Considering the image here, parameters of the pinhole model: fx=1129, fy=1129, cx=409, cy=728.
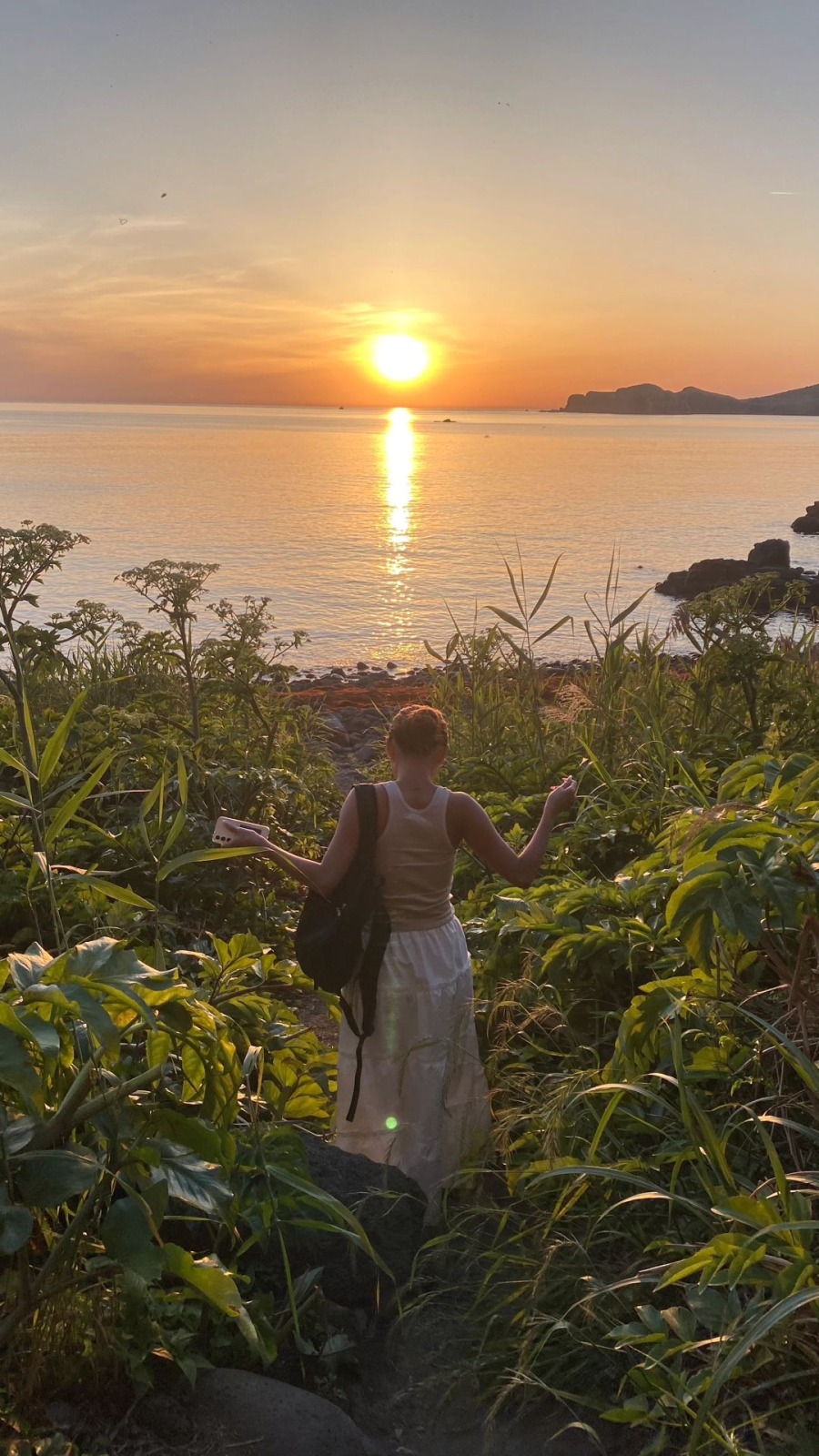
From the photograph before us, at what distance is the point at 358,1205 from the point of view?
3.23 metres

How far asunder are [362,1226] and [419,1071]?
1109mm

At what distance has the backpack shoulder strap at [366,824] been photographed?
4.14m

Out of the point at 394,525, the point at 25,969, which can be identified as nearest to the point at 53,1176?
the point at 25,969

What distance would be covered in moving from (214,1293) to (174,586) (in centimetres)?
476

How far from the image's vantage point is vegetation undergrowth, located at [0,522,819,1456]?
2.15m

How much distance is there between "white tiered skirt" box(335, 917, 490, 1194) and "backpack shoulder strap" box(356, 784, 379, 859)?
14.4 inches

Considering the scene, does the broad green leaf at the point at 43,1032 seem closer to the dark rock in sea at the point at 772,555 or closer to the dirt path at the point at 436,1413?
the dirt path at the point at 436,1413

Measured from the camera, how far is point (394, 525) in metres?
48.6

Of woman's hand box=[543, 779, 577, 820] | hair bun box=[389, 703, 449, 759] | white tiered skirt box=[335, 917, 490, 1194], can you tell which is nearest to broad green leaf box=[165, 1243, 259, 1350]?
white tiered skirt box=[335, 917, 490, 1194]

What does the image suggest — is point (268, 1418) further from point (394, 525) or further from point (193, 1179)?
point (394, 525)

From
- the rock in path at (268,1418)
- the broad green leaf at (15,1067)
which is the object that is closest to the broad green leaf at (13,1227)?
the broad green leaf at (15,1067)

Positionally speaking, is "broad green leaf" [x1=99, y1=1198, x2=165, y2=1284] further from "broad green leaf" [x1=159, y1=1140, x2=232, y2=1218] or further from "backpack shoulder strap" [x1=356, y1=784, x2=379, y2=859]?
"backpack shoulder strap" [x1=356, y1=784, x2=379, y2=859]

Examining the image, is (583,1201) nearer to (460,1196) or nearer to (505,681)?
(460,1196)

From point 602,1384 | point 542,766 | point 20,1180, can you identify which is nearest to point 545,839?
point 602,1384
